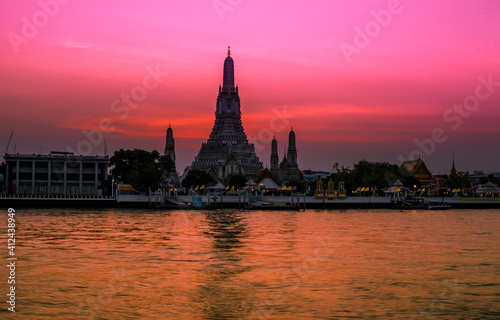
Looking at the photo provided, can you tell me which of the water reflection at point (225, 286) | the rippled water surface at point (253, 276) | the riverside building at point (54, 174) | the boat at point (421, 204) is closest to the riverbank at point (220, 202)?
the boat at point (421, 204)

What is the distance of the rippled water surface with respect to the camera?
2531 centimetres

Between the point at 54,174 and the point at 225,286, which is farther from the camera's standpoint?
the point at 54,174

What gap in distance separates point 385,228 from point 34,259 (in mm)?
39471

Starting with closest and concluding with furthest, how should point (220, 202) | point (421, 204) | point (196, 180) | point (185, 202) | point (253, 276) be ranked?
point (253, 276) < point (185, 202) < point (220, 202) < point (421, 204) < point (196, 180)

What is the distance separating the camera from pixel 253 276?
32906 millimetres

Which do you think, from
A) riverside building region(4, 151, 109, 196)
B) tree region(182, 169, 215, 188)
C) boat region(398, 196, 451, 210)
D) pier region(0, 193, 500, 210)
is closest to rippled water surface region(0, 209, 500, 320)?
pier region(0, 193, 500, 210)

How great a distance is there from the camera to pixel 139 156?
516 feet

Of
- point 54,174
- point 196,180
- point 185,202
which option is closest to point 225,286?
point 185,202

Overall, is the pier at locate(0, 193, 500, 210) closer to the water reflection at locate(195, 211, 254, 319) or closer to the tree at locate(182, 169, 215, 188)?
the tree at locate(182, 169, 215, 188)

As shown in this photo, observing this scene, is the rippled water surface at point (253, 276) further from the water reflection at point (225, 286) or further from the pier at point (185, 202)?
the pier at point (185, 202)

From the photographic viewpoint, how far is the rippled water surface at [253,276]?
25.3 m

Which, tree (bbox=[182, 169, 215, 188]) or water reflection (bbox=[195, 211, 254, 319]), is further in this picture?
tree (bbox=[182, 169, 215, 188])

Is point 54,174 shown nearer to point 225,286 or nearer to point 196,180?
point 196,180

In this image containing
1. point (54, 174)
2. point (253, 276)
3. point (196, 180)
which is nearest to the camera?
point (253, 276)
